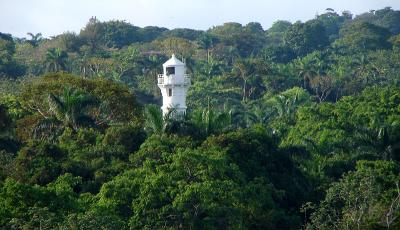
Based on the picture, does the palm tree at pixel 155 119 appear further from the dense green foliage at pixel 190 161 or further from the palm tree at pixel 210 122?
the palm tree at pixel 210 122

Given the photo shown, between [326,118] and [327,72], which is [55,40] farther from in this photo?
[326,118]

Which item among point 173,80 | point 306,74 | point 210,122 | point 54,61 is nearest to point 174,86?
point 173,80

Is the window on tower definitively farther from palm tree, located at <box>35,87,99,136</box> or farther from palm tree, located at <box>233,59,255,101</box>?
Answer: palm tree, located at <box>233,59,255,101</box>

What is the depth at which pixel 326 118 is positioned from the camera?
6375 centimetres

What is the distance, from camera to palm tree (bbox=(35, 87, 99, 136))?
159ft

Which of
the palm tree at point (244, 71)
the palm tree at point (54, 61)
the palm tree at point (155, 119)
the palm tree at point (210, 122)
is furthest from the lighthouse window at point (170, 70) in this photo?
the palm tree at point (244, 71)

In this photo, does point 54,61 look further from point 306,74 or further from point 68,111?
point 68,111

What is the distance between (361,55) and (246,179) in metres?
63.6

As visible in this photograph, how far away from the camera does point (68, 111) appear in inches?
1923

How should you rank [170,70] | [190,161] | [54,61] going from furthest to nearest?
[54,61] → [170,70] → [190,161]

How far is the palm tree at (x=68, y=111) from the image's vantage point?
159 feet

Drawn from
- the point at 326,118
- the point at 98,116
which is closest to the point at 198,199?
the point at 98,116

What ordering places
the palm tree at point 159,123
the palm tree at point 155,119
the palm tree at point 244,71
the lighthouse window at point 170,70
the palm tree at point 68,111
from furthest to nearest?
the palm tree at point 244,71 < the lighthouse window at point 170,70 < the palm tree at point 68,111 < the palm tree at point 159,123 < the palm tree at point 155,119

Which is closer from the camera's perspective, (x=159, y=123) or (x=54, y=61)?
(x=159, y=123)
